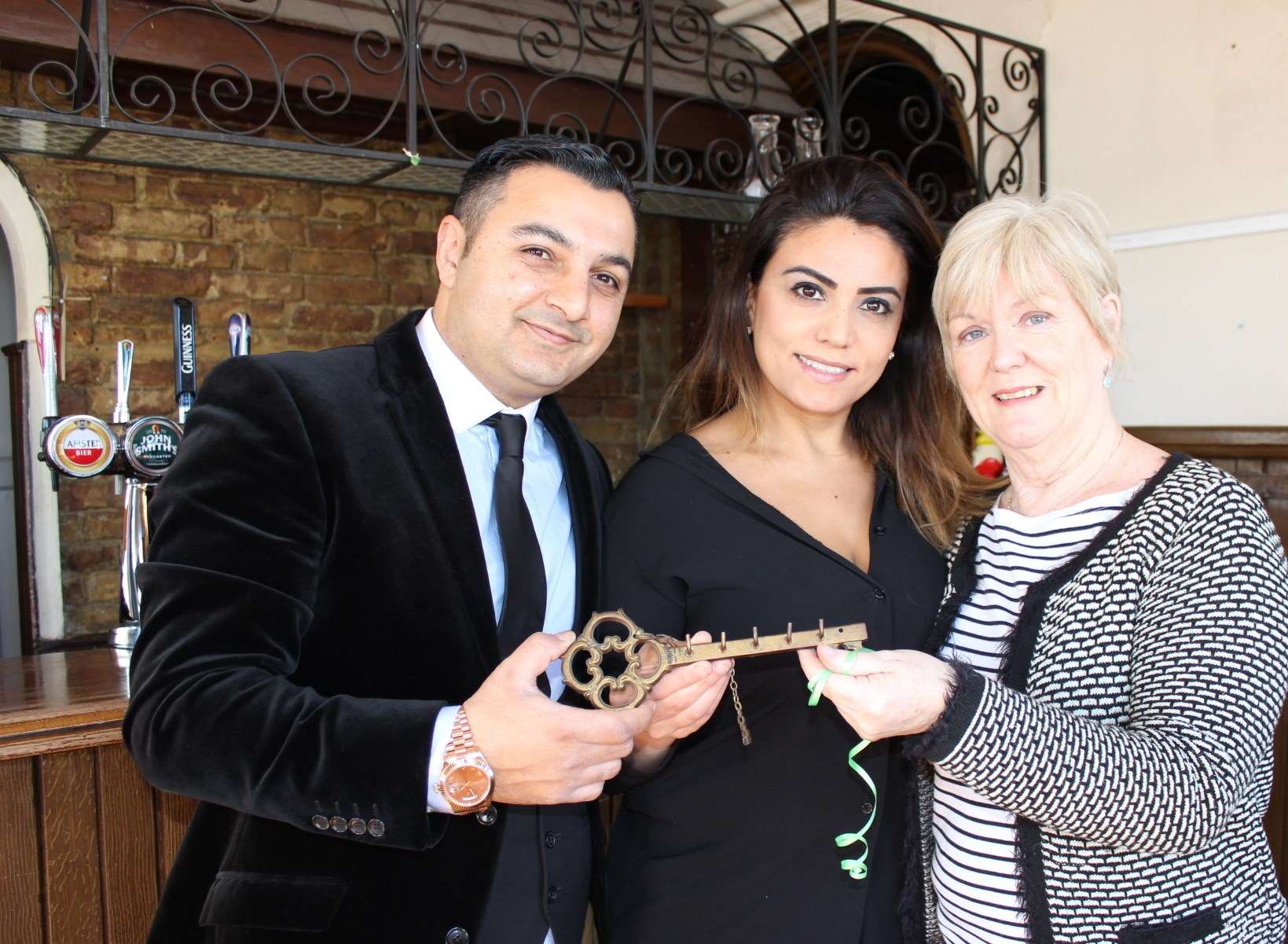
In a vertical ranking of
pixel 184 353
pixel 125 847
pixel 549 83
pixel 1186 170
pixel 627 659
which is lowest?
pixel 125 847

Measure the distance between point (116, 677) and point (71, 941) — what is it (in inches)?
20.6

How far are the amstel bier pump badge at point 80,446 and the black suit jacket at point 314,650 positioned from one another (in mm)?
→ 1178

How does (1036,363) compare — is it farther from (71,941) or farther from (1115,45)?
(1115,45)

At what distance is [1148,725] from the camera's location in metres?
1.30

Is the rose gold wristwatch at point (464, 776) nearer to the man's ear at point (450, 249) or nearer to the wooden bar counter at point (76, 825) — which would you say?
the man's ear at point (450, 249)

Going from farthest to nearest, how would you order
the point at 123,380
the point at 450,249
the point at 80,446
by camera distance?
the point at 123,380 < the point at 80,446 < the point at 450,249

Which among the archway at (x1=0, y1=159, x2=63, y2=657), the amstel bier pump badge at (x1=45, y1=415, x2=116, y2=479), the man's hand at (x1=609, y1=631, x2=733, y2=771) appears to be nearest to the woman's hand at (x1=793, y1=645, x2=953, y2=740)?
the man's hand at (x1=609, y1=631, x2=733, y2=771)

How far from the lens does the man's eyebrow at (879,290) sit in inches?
76.5

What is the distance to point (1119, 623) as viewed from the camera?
1.42 m

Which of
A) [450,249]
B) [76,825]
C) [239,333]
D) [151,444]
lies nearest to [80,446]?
[151,444]

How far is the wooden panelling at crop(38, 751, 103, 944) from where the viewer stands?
6.40 feet

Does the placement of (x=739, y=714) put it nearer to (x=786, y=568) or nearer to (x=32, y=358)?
(x=786, y=568)

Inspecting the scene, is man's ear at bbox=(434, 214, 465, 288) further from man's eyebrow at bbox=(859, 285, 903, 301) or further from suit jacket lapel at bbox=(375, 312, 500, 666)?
man's eyebrow at bbox=(859, 285, 903, 301)

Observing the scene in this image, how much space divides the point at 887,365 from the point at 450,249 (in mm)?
942
